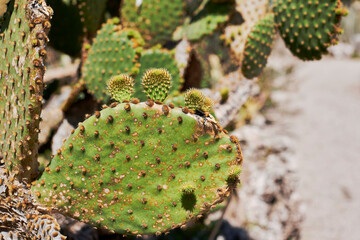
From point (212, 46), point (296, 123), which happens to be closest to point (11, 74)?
point (212, 46)

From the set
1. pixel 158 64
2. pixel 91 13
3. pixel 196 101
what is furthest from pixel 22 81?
Answer: pixel 91 13

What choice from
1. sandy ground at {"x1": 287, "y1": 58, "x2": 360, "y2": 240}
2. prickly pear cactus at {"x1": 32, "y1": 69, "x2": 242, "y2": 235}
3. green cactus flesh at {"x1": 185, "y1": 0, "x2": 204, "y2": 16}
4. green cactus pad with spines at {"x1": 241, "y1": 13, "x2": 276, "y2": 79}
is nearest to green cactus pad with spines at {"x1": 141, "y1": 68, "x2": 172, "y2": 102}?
prickly pear cactus at {"x1": 32, "y1": 69, "x2": 242, "y2": 235}

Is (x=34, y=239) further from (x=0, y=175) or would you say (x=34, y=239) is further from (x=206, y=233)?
(x=206, y=233)

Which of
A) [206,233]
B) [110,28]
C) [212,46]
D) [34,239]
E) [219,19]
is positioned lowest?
[206,233]

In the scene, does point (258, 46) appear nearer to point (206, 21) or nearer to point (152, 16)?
point (206, 21)

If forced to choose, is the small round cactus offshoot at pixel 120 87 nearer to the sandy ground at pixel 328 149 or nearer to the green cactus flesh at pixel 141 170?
the green cactus flesh at pixel 141 170

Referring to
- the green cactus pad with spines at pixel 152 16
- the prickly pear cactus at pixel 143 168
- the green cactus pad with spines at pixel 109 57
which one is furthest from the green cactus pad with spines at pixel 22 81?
the green cactus pad with spines at pixel 152 16
